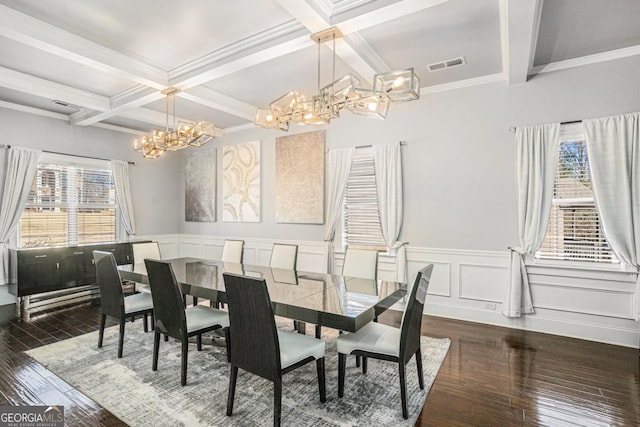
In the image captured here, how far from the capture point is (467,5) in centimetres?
265

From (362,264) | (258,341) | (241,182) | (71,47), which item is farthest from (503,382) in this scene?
(241,182)

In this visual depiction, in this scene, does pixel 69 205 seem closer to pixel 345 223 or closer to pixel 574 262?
pixel 345 223

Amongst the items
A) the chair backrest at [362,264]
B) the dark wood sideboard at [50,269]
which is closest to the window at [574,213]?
the chair backrest at [362,264]

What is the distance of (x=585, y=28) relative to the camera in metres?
2.98

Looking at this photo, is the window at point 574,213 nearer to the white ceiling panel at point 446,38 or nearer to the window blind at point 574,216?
the window blind at point 574,216

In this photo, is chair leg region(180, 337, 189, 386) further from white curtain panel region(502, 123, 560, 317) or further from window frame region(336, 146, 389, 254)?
white curtain panel region(502, 123, 560, 317)

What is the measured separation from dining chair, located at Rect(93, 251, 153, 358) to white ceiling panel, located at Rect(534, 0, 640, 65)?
14.1 feet

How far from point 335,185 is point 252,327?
10.5 ft

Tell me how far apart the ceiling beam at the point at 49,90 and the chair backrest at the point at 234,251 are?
2.58 meters

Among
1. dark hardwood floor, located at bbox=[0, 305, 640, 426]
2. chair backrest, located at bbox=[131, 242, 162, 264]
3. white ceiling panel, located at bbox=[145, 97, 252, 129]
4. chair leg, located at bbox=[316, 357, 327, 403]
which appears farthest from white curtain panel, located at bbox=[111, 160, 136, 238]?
chair leg, located at bbox=[316, 357, 327, 403]

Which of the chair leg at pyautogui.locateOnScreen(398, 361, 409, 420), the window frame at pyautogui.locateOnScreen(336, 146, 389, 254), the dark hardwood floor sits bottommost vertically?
the dark hardwood floor

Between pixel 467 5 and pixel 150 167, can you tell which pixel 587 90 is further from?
pixel 150 167

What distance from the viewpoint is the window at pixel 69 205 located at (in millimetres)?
5125

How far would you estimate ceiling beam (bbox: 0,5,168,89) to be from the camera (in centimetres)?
272
